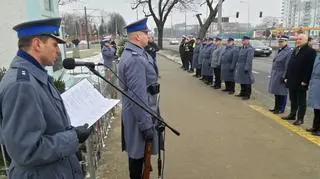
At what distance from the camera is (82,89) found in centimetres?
312

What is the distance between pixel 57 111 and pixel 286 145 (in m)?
4.95

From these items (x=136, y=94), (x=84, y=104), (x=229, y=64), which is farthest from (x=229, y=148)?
(x=229, y=64)

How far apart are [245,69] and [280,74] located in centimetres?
209

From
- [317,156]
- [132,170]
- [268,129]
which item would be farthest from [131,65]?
[268,129]

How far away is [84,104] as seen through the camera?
3014 millimetres

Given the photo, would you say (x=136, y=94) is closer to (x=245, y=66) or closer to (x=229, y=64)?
(x=245, y=66)

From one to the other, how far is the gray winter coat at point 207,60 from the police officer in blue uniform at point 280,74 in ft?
17.8

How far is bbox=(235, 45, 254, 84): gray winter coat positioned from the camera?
35.5ft

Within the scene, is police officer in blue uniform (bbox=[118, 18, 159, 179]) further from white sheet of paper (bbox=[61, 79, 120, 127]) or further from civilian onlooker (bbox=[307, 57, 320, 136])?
civilian onlooker (bbox=[307, 57, 320, 136])

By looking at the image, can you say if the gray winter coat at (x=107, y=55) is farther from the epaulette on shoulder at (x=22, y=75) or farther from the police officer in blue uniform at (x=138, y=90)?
the epaulette on shoulder at (x=22, y=75)

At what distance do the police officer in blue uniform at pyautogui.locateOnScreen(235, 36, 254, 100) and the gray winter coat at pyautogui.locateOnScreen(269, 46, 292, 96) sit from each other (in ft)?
6.22

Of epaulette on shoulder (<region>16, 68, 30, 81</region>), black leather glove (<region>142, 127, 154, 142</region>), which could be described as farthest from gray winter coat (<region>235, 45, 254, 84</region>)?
epaulette on shoulder (<region>16, 68, 30, 81</region>)

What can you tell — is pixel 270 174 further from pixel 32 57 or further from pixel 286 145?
pixel 32 57

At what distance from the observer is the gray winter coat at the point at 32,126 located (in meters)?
2.02
